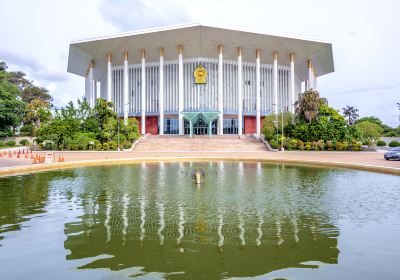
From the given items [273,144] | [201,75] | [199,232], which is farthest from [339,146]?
[199,232]

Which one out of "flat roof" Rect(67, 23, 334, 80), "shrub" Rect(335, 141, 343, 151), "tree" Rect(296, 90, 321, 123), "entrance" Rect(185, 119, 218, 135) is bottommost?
"shrub" Rect(335, 141, 343, 151)

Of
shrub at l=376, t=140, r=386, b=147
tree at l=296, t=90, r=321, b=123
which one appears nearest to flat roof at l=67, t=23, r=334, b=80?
tree at l=296, t=90, r=321, b=123

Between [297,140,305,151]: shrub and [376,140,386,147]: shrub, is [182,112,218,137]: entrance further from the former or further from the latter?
[376,140,386,147]: shrub

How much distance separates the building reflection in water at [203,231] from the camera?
5.61m

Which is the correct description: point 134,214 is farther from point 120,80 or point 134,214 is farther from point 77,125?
point 120,80

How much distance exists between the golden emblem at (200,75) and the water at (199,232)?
49.8 metres

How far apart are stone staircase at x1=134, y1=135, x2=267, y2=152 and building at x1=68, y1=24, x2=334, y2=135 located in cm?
940

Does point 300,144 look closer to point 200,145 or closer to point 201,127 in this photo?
point 200,145

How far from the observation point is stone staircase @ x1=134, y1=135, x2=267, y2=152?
143ft

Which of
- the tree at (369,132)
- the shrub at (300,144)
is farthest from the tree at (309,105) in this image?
the tree at (369,132)

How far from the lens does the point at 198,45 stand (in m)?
56.7

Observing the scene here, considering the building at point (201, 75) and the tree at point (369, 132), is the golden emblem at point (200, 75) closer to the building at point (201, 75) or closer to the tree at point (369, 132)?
the building at point (201, 75)

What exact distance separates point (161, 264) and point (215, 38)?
52312 mm

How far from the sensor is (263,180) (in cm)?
1617
